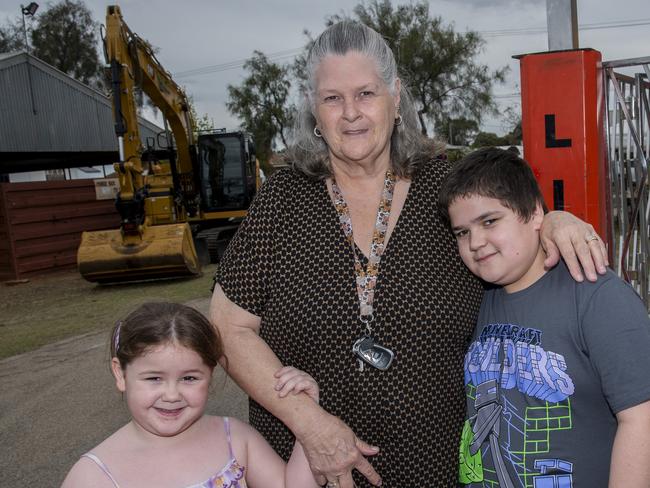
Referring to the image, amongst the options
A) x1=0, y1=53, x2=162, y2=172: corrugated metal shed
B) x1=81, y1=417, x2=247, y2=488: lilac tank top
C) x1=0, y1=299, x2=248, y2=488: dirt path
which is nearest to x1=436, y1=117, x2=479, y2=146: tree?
x1=0, y1=53, x2=162, y2=172: corrugated metal shed

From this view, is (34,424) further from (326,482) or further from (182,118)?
(182,118)

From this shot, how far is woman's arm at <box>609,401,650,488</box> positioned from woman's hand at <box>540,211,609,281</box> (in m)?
0.33

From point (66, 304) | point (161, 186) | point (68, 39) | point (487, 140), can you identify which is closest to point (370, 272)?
point (66, 304)

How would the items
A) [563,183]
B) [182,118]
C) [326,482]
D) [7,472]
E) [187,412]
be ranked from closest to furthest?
[187,412]
[326,482]
[563,183]
[7,472]
[182,118]

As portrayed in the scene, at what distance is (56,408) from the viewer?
16.5 ft

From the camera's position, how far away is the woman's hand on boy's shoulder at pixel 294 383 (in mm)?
1727

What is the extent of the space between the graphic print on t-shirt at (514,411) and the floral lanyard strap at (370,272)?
28cm

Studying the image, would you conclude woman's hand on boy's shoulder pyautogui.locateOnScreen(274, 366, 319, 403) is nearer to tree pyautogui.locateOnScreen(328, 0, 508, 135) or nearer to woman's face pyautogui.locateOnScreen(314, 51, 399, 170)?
woman's face pyautogui.locateOnScreen(314, 51, 399, 170)

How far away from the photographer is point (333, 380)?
181cm

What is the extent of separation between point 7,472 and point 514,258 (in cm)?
359

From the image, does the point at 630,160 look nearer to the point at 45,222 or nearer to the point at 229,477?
the point at 229,477

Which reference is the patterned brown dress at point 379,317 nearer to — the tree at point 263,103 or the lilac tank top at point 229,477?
the lilac tank top at point 229,477

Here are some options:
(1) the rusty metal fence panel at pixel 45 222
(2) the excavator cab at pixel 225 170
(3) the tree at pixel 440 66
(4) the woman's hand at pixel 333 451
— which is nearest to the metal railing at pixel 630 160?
(4) the woman's hand at pixel 333 451

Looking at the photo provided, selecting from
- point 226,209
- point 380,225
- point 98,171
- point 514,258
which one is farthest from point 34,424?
point 98,171
